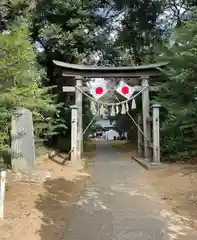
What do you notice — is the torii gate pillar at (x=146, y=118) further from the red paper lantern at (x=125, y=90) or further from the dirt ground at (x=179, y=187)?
the dirt ground at (x=179, y=187)

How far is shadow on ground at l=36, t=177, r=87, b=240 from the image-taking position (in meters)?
4.76

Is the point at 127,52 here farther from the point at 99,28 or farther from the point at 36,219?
the point at 36,219

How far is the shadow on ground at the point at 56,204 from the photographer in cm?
476

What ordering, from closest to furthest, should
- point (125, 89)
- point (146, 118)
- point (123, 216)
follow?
1. point (123, 216)
2. point (146, 118)
3. point (125, 89)

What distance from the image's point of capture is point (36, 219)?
17.0 ft

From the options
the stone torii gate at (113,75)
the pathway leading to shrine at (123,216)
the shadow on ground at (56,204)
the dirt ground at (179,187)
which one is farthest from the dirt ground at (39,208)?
the stone torii gate at (113,75)

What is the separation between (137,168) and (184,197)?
4.50m

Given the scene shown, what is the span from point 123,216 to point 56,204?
1617mm

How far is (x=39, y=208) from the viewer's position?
5875mm

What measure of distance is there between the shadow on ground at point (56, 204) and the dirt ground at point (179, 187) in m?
1.93

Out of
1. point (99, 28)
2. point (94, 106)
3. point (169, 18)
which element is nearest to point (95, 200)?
point (94, 106)

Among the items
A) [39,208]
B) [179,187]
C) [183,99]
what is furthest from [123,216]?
[183,99]

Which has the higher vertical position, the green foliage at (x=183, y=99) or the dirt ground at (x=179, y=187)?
the green foliage at (x=183, y=99)

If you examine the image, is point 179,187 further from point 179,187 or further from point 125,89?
point 125,89
